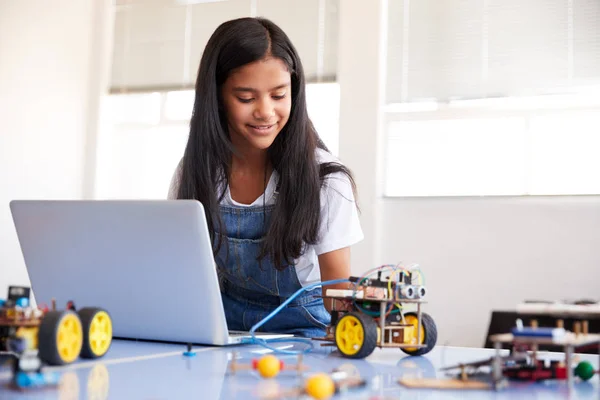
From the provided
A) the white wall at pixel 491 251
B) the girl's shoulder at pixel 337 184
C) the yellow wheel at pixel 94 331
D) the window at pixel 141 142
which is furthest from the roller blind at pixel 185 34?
the yellow wheel at pixel 94 331

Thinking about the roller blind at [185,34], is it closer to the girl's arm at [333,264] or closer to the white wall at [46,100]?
the white wall at [46,100]

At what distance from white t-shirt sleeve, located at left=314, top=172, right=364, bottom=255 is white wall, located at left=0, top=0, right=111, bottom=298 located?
8.00ft

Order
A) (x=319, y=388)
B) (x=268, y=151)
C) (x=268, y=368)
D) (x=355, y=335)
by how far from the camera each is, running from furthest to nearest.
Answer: (x=268, y=151)
(x=355, y=335)
(x=268, y=368)
(x=319, y=388)

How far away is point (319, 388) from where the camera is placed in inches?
21.9

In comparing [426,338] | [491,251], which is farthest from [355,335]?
[491,251]

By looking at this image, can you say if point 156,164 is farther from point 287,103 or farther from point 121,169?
point 287,103

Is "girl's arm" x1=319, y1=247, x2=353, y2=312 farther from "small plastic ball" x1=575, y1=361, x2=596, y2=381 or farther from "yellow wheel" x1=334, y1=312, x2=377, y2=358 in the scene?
"small plastic ball" x1=575, y1=361, x2=596, y2=381

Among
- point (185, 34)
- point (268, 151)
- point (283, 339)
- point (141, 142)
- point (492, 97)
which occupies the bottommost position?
point (283, 339)

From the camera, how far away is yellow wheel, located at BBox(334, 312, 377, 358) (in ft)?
2.74

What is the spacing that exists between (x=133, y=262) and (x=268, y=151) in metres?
0.58

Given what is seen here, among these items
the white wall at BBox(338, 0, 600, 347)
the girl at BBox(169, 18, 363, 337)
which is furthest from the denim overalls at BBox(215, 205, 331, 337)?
the white wall at BBox(338, 0, 600, 347)

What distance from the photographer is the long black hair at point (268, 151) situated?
1.33 m

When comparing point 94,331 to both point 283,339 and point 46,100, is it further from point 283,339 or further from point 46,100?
point 46,100

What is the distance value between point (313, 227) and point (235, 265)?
175 mm
